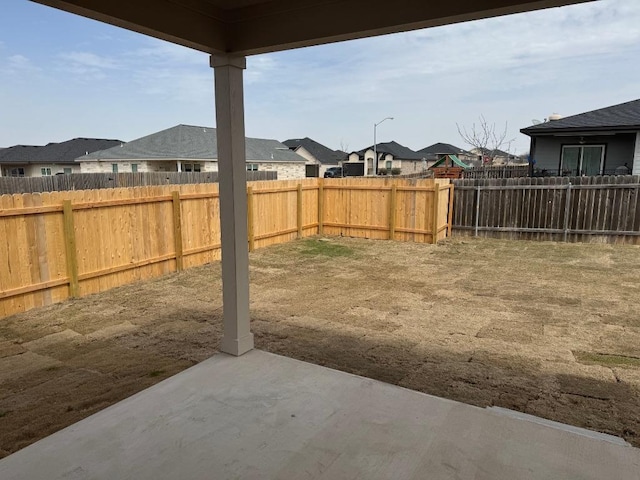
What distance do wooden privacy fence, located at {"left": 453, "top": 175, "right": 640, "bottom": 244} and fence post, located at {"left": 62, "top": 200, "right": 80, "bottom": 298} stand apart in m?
9.19

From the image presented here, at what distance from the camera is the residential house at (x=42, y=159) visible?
31.9 meters

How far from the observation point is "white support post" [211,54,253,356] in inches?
133

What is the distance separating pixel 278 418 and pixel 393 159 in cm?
4846

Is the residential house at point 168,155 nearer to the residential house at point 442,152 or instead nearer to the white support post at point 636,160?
the white support post at point 636,160

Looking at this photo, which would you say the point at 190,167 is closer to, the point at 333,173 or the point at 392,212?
the point at 392,212

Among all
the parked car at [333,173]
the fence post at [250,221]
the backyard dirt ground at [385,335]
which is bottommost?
the backyard dirt ground at [385,335]

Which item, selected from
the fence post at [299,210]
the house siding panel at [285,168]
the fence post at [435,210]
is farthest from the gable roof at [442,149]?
the fence post at [299,210]

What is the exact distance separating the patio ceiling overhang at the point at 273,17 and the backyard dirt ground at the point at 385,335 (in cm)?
276

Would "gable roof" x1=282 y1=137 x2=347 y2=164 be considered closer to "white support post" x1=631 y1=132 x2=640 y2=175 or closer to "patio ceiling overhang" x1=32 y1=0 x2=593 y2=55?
"white support post" x1=631 y1=132 x2=640 y2=175

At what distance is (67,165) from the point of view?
107 ft

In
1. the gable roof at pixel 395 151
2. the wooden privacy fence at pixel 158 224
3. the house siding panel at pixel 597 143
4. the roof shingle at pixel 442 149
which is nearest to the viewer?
the wooden privacy fence at pixel 158 224

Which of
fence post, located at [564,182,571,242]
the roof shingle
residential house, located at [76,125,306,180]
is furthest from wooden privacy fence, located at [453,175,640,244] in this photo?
the roof shingle

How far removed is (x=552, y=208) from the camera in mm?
10648

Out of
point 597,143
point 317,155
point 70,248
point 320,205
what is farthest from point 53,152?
point 597,143
